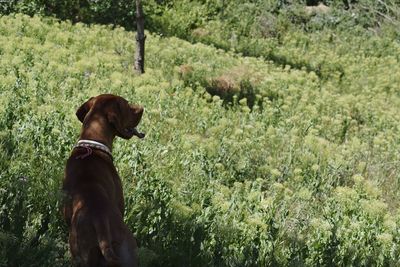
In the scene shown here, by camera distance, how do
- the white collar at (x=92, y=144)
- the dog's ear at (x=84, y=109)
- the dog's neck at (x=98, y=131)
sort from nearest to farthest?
1. the white collar at (x=92, y=144)
2. the dog's neck at (x=98, y=131)
3. the dog's ear at (x=84, y=109)

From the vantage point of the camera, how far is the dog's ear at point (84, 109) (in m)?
4.03

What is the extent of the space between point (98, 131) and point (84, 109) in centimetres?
32

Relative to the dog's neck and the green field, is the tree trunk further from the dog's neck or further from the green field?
the dog's neck

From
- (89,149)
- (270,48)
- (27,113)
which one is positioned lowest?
(270,48)

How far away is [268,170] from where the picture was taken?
6.47 m

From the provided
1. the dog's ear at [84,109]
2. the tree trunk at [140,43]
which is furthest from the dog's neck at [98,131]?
the tree trunk at [140,43]

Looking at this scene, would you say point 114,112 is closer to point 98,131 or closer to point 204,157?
point 98,131

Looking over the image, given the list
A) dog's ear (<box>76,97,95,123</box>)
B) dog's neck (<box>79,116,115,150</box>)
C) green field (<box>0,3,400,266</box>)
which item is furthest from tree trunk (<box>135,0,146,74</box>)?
dog's neck (<box>79,116,115,150</box>)

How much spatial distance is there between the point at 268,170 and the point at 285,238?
5.00 ft

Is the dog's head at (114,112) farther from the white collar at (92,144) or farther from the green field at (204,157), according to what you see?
the green field at (204,157)

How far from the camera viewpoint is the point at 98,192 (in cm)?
324

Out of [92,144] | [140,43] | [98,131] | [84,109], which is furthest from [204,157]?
[140,43]

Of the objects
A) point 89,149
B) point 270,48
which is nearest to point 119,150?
point 89,149

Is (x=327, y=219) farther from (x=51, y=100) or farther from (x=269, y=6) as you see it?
(x=269, y=6)
